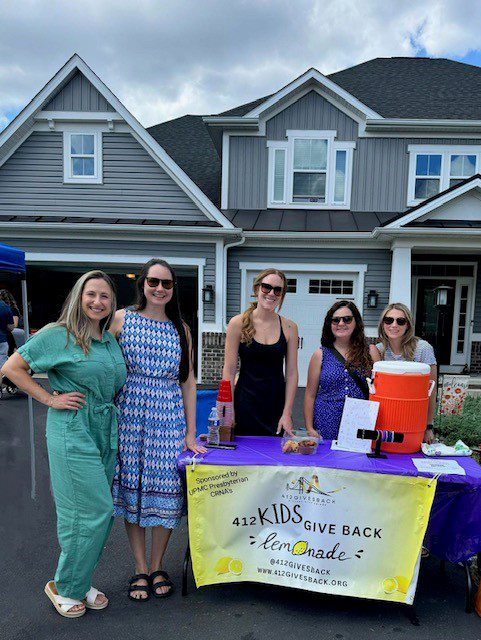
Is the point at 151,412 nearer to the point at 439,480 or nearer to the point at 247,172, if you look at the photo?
the point at 439,480

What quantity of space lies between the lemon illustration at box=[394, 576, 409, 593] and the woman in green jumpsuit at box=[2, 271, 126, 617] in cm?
153

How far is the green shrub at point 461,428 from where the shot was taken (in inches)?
173

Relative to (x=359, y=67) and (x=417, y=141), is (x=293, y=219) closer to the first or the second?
(x=417, y=141)

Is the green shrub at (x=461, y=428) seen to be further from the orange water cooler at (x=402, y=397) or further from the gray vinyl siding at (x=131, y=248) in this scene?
the gray vinyl siding at (x=131, y=248)

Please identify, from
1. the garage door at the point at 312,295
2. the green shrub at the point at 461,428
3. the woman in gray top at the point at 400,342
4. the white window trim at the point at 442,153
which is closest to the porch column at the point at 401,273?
the garage door at the point at 312,295

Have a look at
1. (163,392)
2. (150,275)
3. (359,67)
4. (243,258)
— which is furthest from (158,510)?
(359,67)

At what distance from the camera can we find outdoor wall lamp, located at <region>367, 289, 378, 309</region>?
896cm

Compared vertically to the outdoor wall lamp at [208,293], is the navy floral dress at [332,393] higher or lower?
lower

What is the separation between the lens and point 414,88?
11.0m

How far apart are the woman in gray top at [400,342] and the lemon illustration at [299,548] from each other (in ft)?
3.68

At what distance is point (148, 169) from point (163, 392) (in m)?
7.61

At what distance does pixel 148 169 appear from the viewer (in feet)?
29.5

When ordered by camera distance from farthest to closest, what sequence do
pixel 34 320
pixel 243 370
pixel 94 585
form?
1. pixel 34 320
2. pixel 243 370
3. pixel 94 585

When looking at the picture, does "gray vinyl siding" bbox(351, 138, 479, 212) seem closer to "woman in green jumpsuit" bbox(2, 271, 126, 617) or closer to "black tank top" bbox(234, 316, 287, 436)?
"black tank top" bbox(234, 316, 287, 436)
